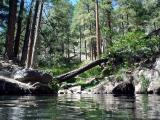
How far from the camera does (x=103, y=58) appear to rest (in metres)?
27.5

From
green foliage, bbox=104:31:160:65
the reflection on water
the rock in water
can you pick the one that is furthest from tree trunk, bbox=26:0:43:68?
the reflection on water

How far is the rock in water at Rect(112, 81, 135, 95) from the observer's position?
2277cm

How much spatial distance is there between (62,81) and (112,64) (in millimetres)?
3979

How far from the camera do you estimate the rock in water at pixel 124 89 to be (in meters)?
22.8

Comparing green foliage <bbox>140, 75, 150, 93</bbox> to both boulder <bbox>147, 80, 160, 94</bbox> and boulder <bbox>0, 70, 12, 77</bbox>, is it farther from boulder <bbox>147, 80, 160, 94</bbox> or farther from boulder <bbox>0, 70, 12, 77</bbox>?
boulder <bbox>0, 70, 12, 77</bbox>

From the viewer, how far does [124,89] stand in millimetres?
22953

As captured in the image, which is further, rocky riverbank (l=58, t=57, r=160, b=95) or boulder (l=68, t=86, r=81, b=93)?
boulder (l=68, t=86, r=81, b=93)

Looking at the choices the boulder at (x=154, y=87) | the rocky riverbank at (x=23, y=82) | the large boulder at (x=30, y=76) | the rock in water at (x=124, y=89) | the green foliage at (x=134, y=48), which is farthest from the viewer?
the green foliage at (x=134, y=48)

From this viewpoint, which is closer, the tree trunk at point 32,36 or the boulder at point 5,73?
the boulder at point 5,73

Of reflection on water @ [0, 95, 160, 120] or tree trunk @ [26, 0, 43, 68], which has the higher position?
tree trunk @ [26, 0, 43, 68]

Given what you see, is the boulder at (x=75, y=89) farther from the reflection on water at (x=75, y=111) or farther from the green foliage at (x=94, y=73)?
the reflection on water at (x=75, y=111)

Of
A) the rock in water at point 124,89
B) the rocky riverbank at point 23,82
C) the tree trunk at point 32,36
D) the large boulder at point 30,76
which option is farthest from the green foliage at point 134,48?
the large boulder at point 30,76

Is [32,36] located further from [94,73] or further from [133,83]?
[133,83]

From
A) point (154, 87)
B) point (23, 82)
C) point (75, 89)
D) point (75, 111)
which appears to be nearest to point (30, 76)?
point (23, 82)
